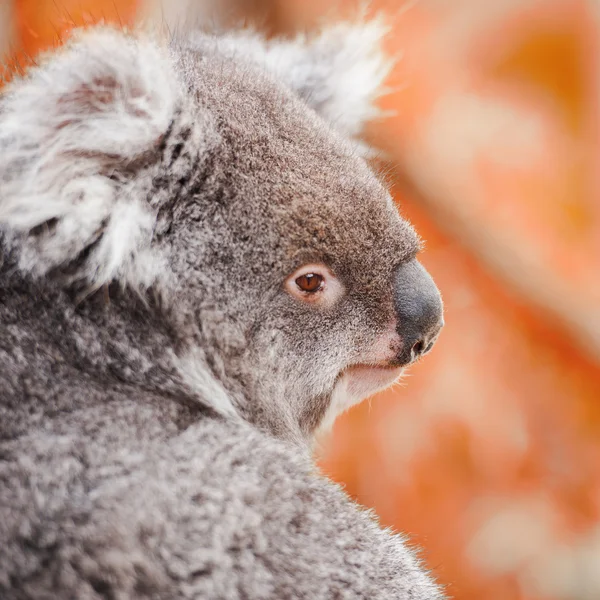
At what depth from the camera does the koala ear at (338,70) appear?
2717 mm

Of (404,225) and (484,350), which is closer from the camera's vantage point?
(404,225)

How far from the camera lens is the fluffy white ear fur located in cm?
271

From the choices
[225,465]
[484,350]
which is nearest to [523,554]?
[484,350]

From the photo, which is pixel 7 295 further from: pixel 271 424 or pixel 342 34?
pixel 342 34

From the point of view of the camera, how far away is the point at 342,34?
2883 millimetres

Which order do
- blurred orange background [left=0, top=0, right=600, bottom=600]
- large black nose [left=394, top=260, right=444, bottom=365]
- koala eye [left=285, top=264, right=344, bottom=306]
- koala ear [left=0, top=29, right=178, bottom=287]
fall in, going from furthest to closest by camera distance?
1. blurred orange background [left=0, top=0, right=600, bottom=600]
2. large black nose [left=394, top=260, right=444, bottom=365]
3. koala eye [left=285, top=264, right=344, bottom=306]
4. koala ear [left=0, top=29, right=178, bottom=287]

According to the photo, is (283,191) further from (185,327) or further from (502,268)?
(502,268)

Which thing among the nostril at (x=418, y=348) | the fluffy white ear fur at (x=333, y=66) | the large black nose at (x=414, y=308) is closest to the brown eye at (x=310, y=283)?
the large black nose at (x=414, y=308)

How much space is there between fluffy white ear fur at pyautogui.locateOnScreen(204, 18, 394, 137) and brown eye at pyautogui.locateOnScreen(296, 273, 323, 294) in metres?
0.78

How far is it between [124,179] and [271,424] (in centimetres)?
79

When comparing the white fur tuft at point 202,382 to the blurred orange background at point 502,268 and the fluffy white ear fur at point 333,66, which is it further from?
the blurred orange background at point 502,268

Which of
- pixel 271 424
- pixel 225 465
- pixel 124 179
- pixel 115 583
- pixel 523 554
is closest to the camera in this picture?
pixel 115 583

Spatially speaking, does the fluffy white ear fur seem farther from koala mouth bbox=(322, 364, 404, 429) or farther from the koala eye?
koala mouth bbox=(322, 364, 404, 429)

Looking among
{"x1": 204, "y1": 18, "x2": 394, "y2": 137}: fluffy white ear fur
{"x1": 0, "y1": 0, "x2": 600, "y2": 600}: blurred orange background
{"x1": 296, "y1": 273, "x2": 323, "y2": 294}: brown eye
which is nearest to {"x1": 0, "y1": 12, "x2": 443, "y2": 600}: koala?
{"x1": 296, "y1": 273, "x2": 323, "y2": 294}: brown eye
